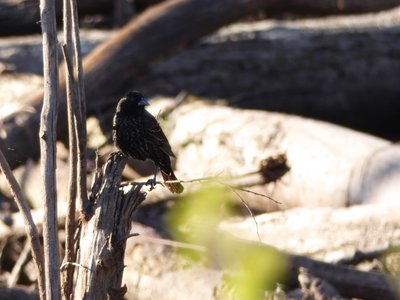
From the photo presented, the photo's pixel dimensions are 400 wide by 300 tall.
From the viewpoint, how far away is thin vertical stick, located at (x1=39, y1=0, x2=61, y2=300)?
9.61ft

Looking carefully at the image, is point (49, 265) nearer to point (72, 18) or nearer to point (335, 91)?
point (72, 18)

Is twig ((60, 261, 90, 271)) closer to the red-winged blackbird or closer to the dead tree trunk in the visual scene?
the dead tree trunk

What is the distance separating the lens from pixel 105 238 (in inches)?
126

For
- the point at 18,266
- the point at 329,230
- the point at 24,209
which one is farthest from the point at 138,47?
the point at 24,209

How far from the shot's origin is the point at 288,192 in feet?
19.9

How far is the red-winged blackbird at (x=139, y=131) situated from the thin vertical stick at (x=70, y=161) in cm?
136

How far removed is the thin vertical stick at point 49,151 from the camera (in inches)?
115

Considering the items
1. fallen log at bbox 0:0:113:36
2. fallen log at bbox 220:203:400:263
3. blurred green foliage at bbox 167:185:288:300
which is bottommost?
fallen log at bbox 220:203:400:263

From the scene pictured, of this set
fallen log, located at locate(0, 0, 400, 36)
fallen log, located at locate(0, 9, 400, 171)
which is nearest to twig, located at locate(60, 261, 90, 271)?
fallen log, located at locate(0, 9, 400, 171)

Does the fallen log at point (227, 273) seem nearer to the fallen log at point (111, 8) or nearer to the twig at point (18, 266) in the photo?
the twig at point (18, 266)

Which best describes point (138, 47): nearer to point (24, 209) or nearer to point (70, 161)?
point (70, 161)

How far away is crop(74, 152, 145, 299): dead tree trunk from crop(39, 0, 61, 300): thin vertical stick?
20 centimetres

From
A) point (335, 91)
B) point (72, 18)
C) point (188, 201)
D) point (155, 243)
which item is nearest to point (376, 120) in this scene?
point (335, 91)

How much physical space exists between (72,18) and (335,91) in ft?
16.8
